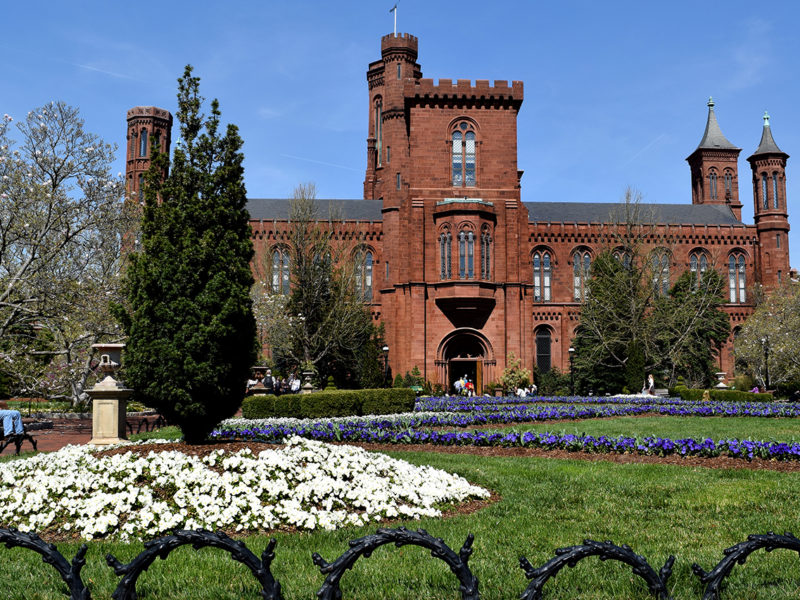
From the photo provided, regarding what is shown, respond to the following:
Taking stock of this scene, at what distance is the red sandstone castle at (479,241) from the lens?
3784 centimetres

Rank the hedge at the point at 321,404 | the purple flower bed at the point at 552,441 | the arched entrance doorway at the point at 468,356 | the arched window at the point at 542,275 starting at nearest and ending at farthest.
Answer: the purple flower bed at the point at 552,441 < the hedge at the point at 321,404 < the arched entrance doorway at the point at 468,356 < the arched window at the point at 542,275

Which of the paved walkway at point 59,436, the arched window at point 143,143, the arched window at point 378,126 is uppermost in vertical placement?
the arched window at point 378,126

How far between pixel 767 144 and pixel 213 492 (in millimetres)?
57515

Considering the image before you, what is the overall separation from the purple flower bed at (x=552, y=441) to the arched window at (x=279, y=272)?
27.3 m

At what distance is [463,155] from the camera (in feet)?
130

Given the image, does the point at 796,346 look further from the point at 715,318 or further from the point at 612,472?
the point at 612,472

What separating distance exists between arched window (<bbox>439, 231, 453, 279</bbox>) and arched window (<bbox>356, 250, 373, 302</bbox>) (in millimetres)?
7099

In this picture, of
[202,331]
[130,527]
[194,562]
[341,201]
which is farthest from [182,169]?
[341,201]

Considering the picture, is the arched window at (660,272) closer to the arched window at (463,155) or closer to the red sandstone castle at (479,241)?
the red sandstone castle at (479,241)

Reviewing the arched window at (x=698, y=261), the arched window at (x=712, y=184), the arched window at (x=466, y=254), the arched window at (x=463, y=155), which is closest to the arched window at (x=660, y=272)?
the arched window at (x=698, y=261)

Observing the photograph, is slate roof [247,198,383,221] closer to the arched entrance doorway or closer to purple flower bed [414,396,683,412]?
the arched entrance doorway

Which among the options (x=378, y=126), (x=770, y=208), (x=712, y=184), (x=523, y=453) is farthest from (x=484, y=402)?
(x=712, y=184)

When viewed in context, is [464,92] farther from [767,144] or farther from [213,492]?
[213,492]

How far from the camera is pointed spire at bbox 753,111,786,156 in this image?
53.3 metres
